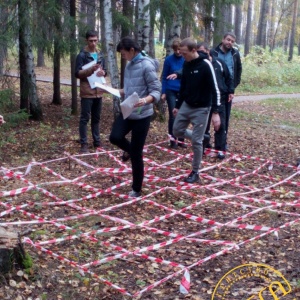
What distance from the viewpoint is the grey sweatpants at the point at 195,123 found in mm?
6930

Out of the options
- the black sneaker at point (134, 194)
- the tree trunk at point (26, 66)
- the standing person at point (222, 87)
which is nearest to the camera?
the black sneaker at point (134, 194)

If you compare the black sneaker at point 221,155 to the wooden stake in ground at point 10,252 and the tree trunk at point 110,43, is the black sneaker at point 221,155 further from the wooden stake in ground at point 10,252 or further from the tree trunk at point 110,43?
the wooden stake in ground at point 10,252

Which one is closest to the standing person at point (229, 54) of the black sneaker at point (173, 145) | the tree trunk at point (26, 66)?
the black sneaker at point (173, 145)

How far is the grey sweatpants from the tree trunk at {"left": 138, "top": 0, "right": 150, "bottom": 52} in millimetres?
3980

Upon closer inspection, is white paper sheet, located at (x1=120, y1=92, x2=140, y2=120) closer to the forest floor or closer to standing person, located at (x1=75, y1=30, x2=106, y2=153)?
the forest floor

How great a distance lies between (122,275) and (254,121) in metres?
10.7

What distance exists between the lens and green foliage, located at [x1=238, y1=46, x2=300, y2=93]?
25672 mm

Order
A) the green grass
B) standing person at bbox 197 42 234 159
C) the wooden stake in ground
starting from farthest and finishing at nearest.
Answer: the green grass < standing person at bbox 197 42 234 159 < the wooden stake in ground

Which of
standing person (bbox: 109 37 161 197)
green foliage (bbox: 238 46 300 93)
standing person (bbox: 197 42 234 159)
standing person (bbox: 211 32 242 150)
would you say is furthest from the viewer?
green foliage (bbox: 238 46 300 93)

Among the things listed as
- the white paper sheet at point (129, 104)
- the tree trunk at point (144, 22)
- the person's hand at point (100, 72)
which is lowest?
the white paper sheet at point (129, 104)

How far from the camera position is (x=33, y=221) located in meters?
5.34

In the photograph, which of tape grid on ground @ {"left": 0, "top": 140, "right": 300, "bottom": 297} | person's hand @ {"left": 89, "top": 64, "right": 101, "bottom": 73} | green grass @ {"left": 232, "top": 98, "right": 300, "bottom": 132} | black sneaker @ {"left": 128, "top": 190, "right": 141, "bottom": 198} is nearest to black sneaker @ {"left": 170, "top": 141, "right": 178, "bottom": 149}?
tape grid on ground @ {"left": 0, "top": 140, "right": 300, "bottom": 297}

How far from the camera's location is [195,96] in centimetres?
684

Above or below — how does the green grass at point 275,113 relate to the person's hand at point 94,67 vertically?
below
